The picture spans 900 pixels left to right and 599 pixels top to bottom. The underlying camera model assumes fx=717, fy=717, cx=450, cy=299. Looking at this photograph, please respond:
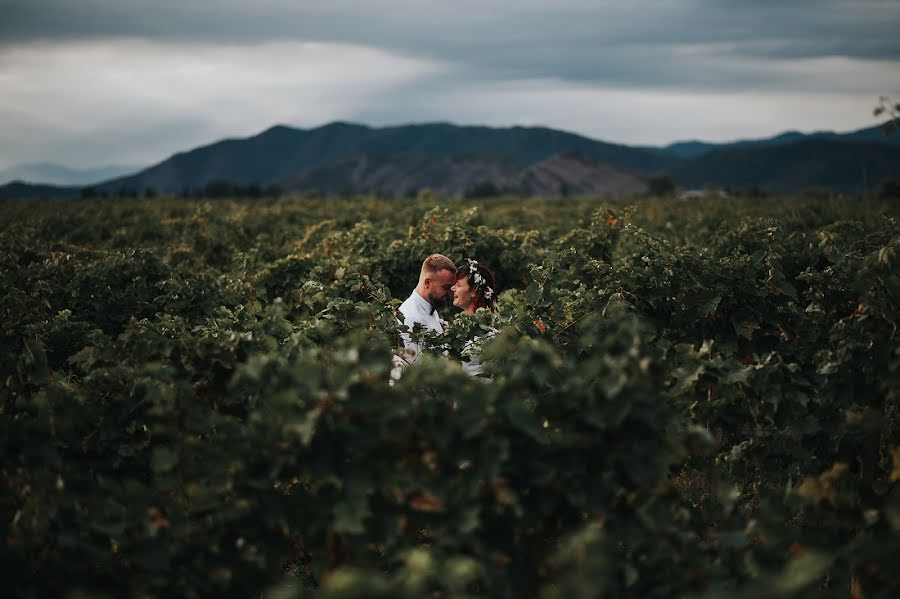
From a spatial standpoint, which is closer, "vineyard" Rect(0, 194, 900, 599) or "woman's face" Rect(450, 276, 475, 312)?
"vineyard" Rect(0, 194, 900, 599)

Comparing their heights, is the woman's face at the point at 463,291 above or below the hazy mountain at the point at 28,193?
below

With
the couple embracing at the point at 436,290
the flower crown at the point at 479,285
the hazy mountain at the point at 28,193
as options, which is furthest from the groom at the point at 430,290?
the hazy mountain at the point at 28,193

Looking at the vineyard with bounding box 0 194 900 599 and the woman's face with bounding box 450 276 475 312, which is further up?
the woman's face with bounding box 450 276 475 312

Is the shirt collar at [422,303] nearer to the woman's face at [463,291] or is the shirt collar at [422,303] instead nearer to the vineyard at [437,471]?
the woman's face at [463,291]

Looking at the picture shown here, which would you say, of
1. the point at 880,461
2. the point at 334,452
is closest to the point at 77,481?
the point at 334,452

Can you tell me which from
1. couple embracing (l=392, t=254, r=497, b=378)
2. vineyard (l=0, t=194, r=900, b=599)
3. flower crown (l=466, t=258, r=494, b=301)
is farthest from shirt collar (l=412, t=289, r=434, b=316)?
vineyard (l=0, t=194, r=900, b=599)

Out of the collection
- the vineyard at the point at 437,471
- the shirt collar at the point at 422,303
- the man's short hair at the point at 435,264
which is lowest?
the vineyard at the point at 437,471

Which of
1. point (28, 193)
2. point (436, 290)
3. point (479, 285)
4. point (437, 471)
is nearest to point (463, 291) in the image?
point (479, 285)

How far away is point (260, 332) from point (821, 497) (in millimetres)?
2711

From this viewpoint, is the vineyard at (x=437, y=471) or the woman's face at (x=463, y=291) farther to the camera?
the woman's face at (x=463, y=291)

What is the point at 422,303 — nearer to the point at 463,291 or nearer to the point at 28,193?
the point at 463,291

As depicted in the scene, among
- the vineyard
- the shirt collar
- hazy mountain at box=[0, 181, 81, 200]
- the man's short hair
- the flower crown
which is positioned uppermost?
hazy mountain at box=[0, 181, 81, 200]

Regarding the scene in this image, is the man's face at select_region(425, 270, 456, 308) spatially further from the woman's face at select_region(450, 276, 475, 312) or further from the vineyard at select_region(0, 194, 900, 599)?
the vineyard at select_region(0, 194, 900, 599)

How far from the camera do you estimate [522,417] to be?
2.59 m
